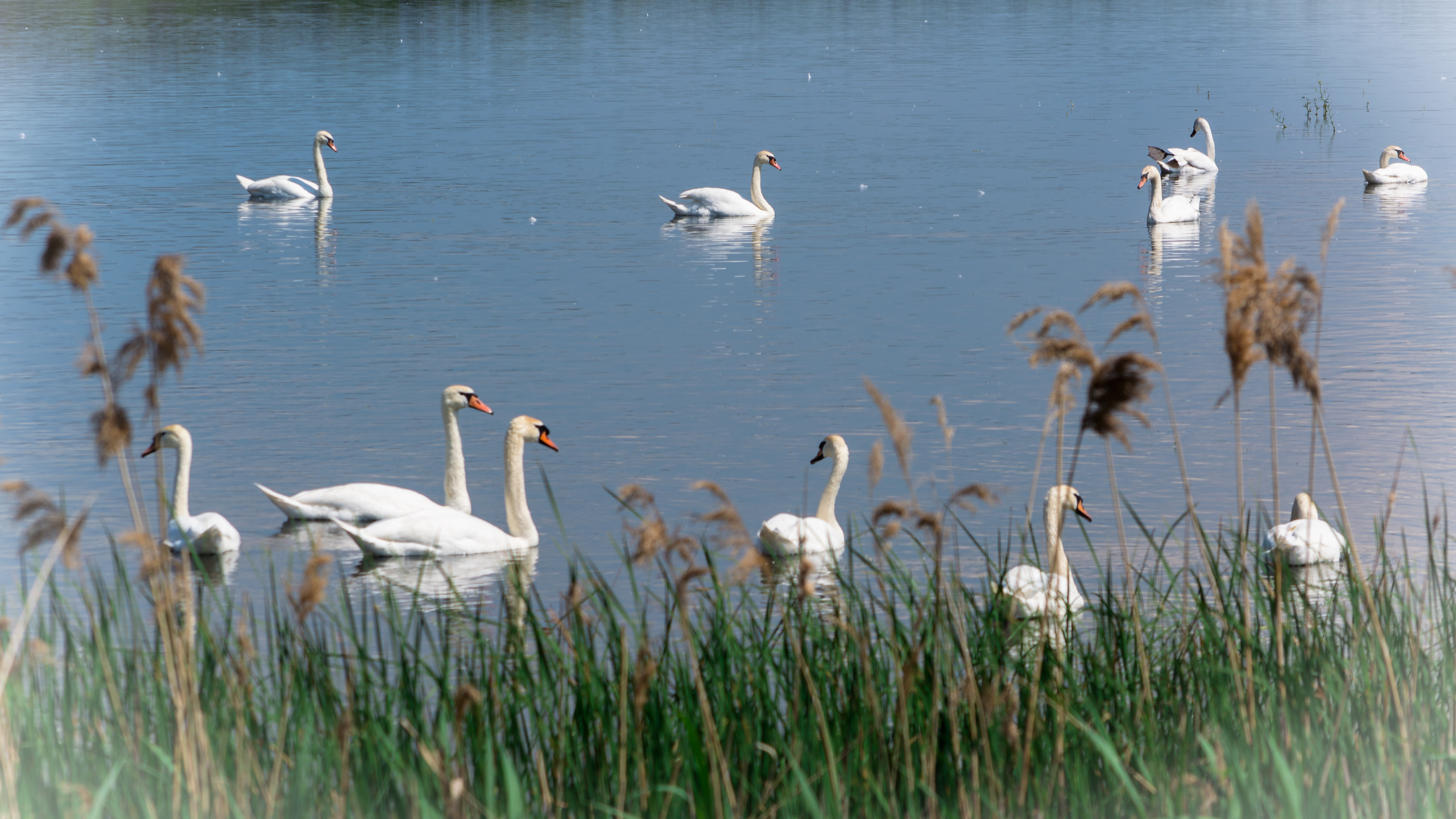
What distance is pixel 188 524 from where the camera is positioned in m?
9.08

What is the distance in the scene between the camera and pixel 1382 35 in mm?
53406

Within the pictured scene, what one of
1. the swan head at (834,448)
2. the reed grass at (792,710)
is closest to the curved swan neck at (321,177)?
the swan head at (834,448)

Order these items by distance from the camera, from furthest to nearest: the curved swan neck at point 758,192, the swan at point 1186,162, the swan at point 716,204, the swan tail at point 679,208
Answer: the swan at point 1186,162 → the curved swan neck at point 758,192 → the swan at point 716,204 → the swan tail at point 679,208

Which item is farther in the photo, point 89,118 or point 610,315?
point 89,118

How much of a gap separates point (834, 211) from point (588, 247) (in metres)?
Result: 4.08

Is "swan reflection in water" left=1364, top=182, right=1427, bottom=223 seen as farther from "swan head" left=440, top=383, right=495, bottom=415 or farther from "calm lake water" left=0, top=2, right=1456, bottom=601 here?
"swan head" left=440, top=383, right=495, bottom=415

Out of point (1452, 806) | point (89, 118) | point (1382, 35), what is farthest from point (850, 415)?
point (1382, 35)

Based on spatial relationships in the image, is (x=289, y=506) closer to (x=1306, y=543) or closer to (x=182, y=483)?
(x=182, y=483)

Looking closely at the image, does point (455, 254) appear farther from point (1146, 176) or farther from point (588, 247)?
point (1146, 176)

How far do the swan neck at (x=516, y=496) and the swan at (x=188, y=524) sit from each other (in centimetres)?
146

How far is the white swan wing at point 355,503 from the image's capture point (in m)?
9.55

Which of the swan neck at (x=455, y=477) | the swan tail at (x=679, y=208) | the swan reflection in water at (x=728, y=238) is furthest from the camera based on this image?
the swan tail at (x=679, y=208)

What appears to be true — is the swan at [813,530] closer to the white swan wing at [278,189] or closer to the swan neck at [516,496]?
the swan neck at [516,496]

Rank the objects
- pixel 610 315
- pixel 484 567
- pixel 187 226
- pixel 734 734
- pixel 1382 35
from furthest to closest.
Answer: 1. pixel 1382 35
2. pixel 187 226
3. pixel 610 315
4. pixel 484 567
5. pixel 734 734
